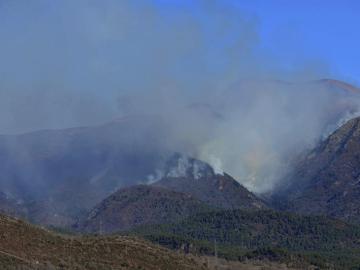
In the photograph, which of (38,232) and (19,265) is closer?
(19,265)

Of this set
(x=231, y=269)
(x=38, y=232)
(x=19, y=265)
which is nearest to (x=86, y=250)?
(x=38, y=232)

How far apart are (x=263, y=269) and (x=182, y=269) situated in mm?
63260

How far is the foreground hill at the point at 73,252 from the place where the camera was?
411ft

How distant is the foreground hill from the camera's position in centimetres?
12512

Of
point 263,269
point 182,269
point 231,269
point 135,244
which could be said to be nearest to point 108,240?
point 135,244

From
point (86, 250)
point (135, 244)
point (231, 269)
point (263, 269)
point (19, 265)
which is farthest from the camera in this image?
point (263, 269)

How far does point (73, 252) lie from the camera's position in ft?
447

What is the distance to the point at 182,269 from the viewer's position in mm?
140125

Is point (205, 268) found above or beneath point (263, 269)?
beneath

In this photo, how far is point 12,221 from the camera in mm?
142875

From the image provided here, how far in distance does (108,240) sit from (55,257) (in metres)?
20.6

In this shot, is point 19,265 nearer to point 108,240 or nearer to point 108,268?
point 108,268

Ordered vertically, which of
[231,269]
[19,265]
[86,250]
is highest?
[231,269]

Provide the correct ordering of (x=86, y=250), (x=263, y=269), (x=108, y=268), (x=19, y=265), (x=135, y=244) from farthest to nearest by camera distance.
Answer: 1. (x=263, y=269)
2. (x=135, y=244)
3. (x=86, y=250)
4. (x=108, y=268)
5. (x=19, y=265)
